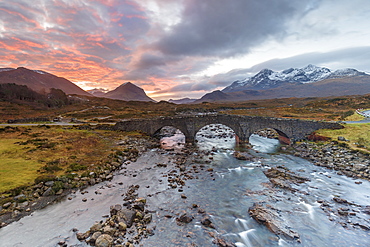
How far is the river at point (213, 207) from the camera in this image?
40.0 ft

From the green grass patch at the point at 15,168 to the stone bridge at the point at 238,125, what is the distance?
23.2 metres

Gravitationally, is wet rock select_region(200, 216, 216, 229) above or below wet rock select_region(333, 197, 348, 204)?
above

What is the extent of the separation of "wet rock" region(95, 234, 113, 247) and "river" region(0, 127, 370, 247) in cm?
170

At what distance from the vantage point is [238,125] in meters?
41.8

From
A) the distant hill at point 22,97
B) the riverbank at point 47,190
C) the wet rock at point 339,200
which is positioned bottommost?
the wet rock at point 339,200

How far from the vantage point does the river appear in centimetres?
1218

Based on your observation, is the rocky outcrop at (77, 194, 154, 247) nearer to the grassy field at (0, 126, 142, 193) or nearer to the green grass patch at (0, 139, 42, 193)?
the grassy field at (0, 126, 142, 193)

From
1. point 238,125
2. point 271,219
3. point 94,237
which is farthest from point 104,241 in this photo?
point 238,125

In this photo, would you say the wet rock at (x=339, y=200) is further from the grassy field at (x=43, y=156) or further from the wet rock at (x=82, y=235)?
the grassy field at (x=43, y=156)

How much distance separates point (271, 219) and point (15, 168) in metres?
26.5

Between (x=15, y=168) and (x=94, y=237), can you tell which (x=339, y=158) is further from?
(x=15, y=168)

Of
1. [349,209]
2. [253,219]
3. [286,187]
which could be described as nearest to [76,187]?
[253,219]

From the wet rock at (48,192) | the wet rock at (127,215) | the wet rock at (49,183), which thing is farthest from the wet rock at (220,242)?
the wet rock at (49,183)

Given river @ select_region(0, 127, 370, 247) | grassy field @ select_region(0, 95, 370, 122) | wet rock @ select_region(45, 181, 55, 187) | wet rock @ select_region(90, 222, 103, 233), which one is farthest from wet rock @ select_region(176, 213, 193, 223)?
grassy field @ select_region(0, 95, 370, 122)
